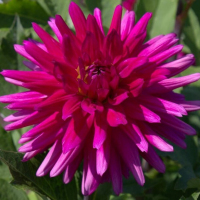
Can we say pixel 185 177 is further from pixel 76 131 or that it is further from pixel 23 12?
pixel 23 12

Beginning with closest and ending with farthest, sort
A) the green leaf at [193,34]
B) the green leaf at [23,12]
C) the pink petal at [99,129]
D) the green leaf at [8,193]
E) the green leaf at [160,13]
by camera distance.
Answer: the pink petal at [99,129], the green leaf at [8,193], the green leaf at [160,13], the green leaf at [23,12], the green leaf at [193,34]

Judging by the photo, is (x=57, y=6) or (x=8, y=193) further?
(x=57, y=6)

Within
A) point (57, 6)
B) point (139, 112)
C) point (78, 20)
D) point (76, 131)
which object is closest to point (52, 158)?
point (76, 131)

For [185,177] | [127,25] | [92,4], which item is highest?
[92,4]

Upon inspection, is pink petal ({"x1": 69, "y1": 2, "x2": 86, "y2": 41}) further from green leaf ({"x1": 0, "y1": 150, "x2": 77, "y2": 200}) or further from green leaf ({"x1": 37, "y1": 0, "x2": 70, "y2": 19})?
green leaf ({"x1": 37, "y1": 0, "x2": 70, "y2": 19})

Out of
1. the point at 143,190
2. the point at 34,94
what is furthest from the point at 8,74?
the point at 143,190

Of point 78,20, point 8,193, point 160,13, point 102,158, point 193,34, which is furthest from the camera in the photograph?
point 193,34

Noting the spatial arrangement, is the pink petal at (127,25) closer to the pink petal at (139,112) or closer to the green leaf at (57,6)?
the pink petal at (139,112)

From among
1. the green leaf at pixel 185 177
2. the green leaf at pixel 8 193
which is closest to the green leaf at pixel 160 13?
the green leaf at pixel 185 177
